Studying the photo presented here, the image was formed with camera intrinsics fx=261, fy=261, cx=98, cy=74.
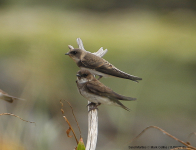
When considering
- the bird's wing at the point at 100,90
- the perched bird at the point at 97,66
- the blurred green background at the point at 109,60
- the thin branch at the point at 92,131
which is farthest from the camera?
the blurred green background at the point at 109,60

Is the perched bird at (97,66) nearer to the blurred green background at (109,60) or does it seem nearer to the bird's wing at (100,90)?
the bird's wing at (100,90)

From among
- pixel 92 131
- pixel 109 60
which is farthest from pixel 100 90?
pixel 109 60

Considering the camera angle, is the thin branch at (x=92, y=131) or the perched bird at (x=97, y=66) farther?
the perched bird at (x=97, y=66)

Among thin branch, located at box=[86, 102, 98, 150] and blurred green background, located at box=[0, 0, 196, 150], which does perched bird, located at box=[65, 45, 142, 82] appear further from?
blurred green background, located at box=[0, 0, 196, 150]

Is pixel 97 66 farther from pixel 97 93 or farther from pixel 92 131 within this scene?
pixel 92 131

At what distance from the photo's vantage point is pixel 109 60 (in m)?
2.51

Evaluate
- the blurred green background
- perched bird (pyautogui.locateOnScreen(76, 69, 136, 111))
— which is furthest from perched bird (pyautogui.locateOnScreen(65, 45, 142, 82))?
the blurred green background

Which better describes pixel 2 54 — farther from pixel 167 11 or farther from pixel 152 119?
pixel 167 11

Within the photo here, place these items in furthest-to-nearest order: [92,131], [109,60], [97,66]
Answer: [109,60] → [97,66] → [92,131]

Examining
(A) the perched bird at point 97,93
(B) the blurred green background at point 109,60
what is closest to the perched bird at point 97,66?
(A) the perched bird at point 97,93

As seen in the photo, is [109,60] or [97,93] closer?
[97,93]

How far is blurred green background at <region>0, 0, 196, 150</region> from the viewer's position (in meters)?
1.88

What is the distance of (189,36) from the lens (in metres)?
3.13

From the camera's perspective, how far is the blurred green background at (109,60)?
1875 mm
